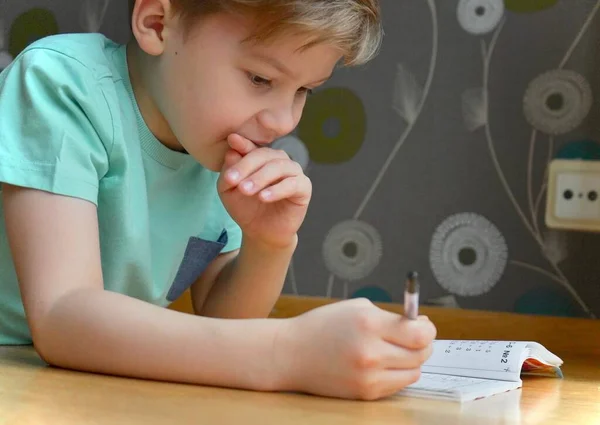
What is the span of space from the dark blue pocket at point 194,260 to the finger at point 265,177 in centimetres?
26

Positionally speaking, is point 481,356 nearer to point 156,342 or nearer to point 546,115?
point 156,342

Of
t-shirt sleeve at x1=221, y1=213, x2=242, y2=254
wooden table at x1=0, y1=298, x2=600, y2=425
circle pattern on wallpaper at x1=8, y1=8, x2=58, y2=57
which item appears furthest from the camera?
circle pattern on wallpaper at x1=8, y1=8, x2=58, y2=57

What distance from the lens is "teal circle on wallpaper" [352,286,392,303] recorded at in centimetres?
160

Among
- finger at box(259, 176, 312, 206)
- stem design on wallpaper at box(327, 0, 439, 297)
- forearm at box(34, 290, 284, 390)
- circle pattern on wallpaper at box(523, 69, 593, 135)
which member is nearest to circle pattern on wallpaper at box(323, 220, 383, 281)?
stem design on wallpaper at box(327, 0, 439, 297)

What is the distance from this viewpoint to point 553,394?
3.00 ft

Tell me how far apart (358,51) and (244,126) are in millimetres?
164

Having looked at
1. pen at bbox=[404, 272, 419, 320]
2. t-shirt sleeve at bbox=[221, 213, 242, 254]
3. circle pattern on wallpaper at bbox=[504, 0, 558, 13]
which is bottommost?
pen at bbox=[404, 272, 419, 320]

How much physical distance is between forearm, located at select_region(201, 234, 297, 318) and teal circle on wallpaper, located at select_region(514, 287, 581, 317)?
1.96ft

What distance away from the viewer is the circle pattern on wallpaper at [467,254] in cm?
154

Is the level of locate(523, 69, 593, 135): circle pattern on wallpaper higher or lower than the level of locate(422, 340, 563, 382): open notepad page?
higher

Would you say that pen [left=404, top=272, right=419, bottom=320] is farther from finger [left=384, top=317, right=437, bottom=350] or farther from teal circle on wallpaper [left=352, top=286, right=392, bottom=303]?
teal circle on wallpaper [left=352, top=286, right=392, bottom=303]

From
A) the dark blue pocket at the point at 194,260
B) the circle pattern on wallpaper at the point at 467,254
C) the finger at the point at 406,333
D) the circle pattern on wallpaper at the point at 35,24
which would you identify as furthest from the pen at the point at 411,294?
the circle pattern on wallpaper at the point at 35,24

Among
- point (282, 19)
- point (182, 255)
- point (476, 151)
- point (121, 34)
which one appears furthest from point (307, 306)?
point (282, 19)

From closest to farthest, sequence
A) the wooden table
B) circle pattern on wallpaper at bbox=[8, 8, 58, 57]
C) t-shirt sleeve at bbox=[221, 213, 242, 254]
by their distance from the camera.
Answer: the wooden table < t-shirt sleeve at bbox=[221, 213, 242, 254] < circle pattern on wallpaper at bbox=[8, 8, 58, 57]
